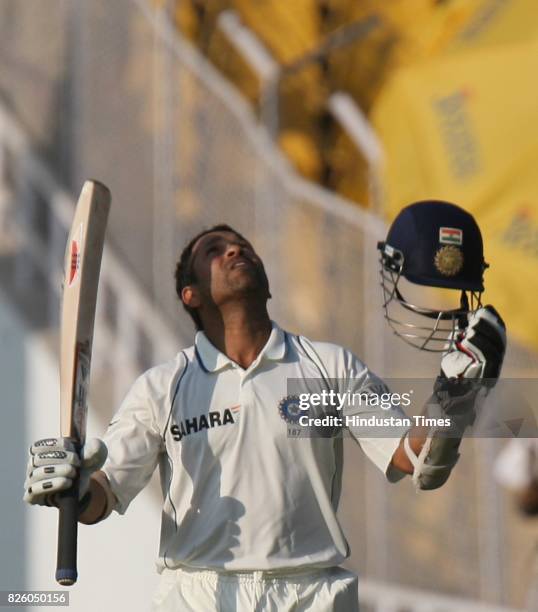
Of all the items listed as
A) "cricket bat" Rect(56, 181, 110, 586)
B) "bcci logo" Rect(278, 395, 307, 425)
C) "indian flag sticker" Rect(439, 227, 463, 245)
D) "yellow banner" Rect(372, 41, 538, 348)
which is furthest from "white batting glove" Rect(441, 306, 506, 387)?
"yellow banner" Rect(372, 41, 538, 348)

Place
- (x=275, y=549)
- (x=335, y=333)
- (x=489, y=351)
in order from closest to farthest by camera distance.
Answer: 1. (x=489, y=351)
2. (x=275, y=549)
3. (x=335, y=333)

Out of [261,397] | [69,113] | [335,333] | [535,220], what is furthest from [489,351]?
[69,113]

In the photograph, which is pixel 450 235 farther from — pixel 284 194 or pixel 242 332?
pixel 284 194

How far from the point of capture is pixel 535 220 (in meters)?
6.77

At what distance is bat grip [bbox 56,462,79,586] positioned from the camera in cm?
421

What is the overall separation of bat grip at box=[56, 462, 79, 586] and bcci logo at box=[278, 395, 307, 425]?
52cm

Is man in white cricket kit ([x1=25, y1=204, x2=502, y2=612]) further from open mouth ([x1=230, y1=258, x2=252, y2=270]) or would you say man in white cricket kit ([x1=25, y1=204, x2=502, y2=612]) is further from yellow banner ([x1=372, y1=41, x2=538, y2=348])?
yellow banner ([x1=372, y1=41, x2=538, y2=348])

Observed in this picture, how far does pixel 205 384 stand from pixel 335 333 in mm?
2842

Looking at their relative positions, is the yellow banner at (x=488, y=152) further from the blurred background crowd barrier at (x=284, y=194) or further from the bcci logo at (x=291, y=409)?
the bcci logo at (x=291, y=409)

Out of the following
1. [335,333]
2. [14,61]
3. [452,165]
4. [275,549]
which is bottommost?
[275,549]

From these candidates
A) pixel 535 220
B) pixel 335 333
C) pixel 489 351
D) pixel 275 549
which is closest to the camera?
pixel 489 351

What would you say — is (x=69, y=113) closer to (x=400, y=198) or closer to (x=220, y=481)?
(x=400, y=198)

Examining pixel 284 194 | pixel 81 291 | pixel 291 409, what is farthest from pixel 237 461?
pixel 284 194

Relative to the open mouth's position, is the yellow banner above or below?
above
